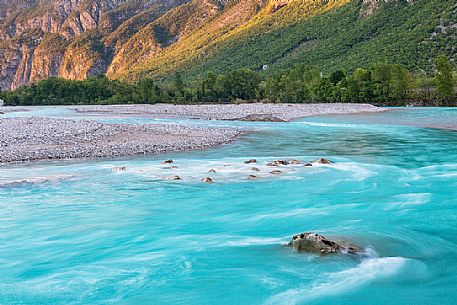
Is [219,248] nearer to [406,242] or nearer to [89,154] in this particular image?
[406,242]

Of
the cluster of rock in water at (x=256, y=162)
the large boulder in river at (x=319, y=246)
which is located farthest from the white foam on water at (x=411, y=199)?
the cluster of rock in water at (x=256, y=162)

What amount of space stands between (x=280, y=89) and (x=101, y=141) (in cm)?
8796

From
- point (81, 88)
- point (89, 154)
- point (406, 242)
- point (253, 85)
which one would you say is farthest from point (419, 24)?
point (406, 242)

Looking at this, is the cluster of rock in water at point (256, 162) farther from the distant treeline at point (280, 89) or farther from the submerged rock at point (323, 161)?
the distant treeline at point (280, 89)

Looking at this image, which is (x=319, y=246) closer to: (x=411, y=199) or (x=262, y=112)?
(x=411, y=199)

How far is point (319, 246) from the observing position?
41.2ft

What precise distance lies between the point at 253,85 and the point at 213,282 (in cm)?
12022

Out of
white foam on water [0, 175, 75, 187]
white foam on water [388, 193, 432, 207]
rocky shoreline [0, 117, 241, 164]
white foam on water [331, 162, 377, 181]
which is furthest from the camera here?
rocky shoreline [0, 117, 241, 164]

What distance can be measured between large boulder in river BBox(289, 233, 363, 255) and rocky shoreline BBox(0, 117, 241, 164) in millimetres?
18716

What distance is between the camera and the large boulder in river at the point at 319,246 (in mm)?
12492

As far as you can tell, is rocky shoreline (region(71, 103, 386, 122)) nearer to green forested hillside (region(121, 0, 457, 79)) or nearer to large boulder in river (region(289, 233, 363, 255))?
green forested hillside (region(121, 0, 457, 79))

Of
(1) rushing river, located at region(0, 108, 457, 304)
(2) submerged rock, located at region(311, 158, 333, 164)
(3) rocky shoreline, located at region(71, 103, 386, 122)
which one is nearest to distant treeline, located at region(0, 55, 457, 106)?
(3) rocky shoreline, located at region(71, 103, 386, 122)

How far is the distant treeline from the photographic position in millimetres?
93250

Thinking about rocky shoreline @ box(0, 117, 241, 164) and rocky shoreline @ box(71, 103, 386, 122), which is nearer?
rocky shoreline @ box(0, 117, 241, 164)
